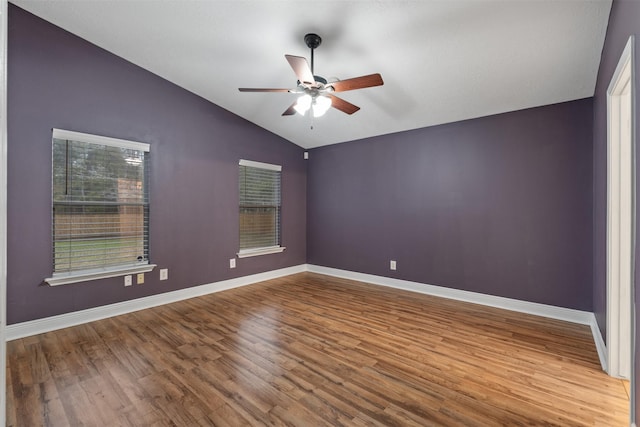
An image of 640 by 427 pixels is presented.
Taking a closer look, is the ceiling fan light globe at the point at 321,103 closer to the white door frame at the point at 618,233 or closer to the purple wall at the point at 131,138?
the white door frame at the point at 618,233

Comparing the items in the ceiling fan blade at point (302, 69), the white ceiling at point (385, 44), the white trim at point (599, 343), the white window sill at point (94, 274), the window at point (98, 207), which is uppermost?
the white ceiling at point (385, 44)

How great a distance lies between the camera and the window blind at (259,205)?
15.3 feet

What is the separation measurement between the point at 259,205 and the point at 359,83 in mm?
3040

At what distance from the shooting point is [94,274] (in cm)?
315

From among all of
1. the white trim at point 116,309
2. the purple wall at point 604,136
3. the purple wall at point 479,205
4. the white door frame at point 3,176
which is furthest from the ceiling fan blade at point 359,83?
the white trim at point 116,309

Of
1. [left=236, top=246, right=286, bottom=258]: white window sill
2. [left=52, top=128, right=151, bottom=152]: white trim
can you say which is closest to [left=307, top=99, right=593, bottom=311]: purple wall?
[left=236, top=246, right=286, bottom=258]: white window sill

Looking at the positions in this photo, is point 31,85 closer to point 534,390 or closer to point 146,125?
point 146,125

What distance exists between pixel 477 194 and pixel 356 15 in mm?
2584

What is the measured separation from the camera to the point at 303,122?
4.46m

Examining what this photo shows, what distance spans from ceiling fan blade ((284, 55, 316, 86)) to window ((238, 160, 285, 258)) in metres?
2.50

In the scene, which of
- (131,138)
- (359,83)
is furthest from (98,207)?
(359,83)

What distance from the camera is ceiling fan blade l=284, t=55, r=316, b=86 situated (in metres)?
2.02

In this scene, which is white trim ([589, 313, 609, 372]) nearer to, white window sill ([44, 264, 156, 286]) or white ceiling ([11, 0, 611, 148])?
white ceiling ([11, 0, 611, 148])

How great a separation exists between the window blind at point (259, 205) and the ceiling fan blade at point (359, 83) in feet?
8.47
